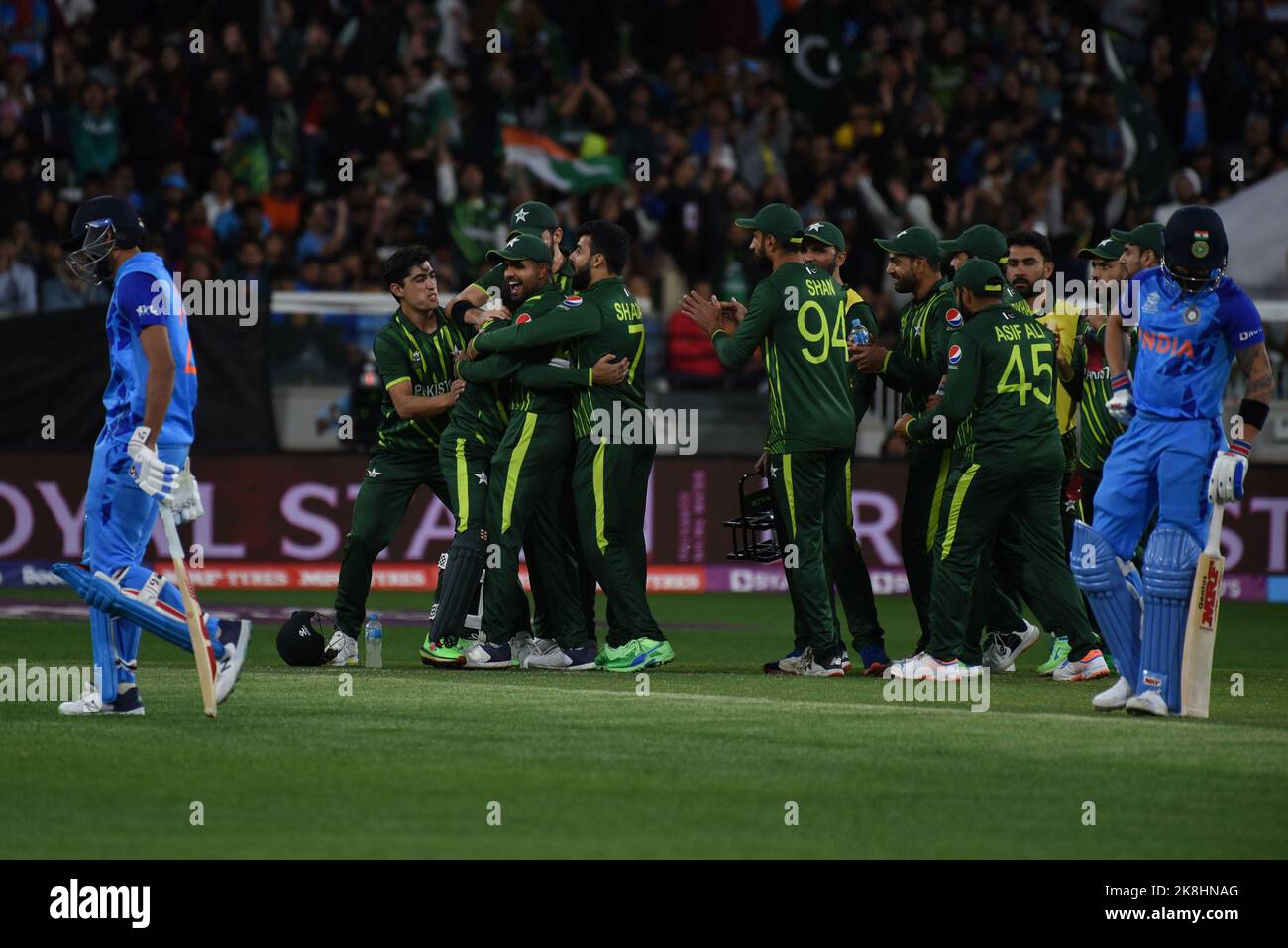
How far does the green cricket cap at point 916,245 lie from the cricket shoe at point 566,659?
9.70ft

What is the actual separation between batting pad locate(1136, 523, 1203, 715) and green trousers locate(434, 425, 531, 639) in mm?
3957

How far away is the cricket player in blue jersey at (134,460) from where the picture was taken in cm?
947

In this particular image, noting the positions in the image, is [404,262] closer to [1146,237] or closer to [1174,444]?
[1146,237]

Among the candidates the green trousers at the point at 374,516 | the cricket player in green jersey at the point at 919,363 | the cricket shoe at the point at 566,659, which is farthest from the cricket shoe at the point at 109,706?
the cricket player in green jersey at the point at 919,363

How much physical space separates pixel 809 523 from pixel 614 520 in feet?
3.82

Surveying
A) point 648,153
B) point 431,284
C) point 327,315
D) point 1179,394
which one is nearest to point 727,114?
point 648,153

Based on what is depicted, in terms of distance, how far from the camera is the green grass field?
7078mm

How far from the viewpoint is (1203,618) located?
32.2ft

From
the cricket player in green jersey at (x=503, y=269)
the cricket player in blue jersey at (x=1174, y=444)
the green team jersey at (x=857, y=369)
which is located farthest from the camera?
the cricket player in green jersey at (x=503, y=269)

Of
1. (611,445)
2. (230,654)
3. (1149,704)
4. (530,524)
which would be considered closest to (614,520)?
(611,445)

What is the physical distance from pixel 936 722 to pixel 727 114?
14.4 metres

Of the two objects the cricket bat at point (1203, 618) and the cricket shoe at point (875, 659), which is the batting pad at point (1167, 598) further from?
the cricket shoe at point (875, 659)

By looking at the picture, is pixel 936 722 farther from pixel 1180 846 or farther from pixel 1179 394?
pixel 1180 846

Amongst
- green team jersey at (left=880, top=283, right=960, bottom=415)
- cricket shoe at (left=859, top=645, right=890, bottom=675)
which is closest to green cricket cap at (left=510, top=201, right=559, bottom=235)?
green team jersey at (left=880, top=283, right=960, bottom=415)
